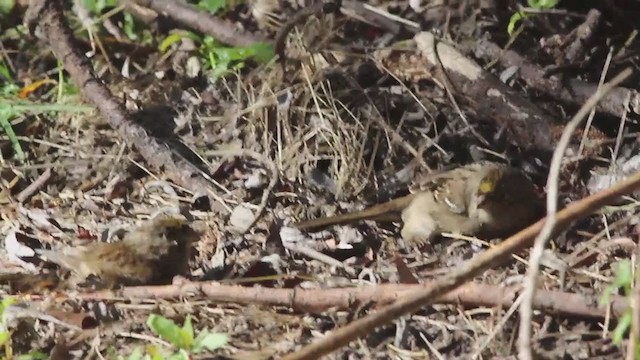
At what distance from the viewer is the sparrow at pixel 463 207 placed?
14.2ft

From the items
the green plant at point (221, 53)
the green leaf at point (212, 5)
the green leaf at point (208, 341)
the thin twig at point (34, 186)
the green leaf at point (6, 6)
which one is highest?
the green leaf at point (212, 5)

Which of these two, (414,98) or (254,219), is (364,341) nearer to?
(254,219)

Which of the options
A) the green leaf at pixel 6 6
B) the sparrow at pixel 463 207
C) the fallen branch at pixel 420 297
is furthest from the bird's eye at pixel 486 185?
the green leaf at pixel 6 6

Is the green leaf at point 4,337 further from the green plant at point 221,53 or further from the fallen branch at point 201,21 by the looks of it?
the fallen branch at point 201,21

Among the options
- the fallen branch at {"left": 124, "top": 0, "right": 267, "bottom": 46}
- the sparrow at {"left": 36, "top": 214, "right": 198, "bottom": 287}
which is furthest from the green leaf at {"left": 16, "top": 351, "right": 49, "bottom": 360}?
the fallen branch at {"left": 124, "top": 0, "right": 267, "bottom": 46}

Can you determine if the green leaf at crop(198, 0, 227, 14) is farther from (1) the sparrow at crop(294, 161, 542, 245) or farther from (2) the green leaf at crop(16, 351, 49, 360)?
(2) the green leaf at crop(16, 351, 49, 360)

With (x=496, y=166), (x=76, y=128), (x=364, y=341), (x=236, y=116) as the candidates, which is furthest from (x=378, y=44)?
(x=364, y=341)

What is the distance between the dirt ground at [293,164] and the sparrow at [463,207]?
7cm

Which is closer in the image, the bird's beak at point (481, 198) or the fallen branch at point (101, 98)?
the bird's beak at point (481, 198)

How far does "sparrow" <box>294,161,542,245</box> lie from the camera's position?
14.2 ft

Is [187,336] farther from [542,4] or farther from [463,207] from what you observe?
[542,4]

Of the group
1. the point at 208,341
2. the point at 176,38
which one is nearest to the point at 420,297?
the point at 208,341

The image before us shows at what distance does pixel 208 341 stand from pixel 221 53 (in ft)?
8.10

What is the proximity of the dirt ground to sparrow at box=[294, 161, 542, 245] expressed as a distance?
7cm
